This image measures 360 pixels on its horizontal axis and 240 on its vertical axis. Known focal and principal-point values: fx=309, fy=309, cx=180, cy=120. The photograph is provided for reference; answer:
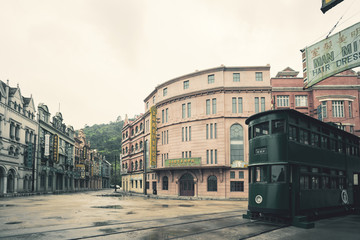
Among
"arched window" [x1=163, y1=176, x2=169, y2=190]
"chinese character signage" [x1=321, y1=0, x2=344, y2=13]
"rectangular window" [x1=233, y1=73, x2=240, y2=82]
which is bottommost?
"arched window" [x1=163, y1=176, x2=169, y2=190]

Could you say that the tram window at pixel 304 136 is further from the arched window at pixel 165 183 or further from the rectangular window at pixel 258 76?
the arched window at pixel 165 183

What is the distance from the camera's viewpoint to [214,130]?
3825cm

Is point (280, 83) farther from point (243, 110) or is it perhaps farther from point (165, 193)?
point (165, 193)

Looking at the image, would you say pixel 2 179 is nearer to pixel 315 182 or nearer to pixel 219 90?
pixel 219 90

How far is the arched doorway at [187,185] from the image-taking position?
130 feet

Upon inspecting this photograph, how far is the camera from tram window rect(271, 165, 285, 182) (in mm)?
13459

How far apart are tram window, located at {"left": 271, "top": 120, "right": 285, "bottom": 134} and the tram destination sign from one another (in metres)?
2.02

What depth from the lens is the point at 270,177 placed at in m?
13.7

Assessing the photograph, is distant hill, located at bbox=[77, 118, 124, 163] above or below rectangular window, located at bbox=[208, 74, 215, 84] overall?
below

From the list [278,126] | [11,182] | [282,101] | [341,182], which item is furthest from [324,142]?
[11,182]

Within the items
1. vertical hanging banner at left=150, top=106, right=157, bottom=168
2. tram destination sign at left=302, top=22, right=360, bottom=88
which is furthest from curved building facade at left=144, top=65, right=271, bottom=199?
tram destination sign at left=302, top=22, right=360, bottom=88

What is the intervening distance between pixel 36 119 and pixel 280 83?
127ft

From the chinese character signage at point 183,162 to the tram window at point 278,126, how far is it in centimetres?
2380

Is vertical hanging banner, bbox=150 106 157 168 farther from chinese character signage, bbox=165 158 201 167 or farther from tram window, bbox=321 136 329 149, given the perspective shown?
tram window, bbox=321 136 329 149
